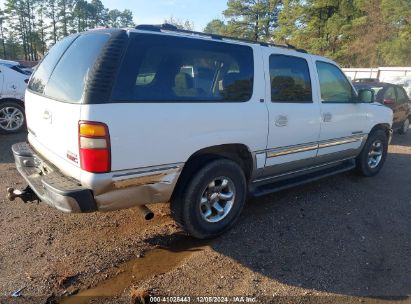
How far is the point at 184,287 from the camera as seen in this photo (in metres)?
2.93

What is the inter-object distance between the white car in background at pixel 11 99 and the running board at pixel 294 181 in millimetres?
6588

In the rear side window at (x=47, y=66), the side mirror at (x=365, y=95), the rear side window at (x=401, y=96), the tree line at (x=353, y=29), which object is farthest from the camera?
the tree line at (x=353, y=29)

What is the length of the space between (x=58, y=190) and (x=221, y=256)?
1622 millimetres

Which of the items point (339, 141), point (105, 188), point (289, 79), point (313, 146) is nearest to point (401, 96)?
point (339, 141)

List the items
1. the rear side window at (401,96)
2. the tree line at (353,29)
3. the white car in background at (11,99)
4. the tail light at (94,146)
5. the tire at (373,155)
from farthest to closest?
the tree line at (353,29), the rear side window at (401,96), the white car in background at (11,99), the tire at (373,155), the tail light at (94,146)

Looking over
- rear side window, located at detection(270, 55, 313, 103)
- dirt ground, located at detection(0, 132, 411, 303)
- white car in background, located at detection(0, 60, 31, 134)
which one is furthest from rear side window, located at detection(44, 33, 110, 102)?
white car in background, located at detection(0, 60, 31, 134)

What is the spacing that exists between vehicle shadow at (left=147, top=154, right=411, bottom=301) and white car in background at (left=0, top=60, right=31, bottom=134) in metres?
6.28

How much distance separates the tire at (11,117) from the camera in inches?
321

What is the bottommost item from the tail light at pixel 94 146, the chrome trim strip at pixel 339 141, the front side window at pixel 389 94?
the chrome trim strip at pixel 339 141

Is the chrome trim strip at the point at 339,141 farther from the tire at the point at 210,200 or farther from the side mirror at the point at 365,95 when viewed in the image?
the tire at the point at 210,200

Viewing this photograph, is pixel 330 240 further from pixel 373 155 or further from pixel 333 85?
pixel 373 155

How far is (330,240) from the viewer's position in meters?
3.77

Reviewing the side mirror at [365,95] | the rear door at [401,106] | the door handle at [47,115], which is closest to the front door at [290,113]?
the side mirror at [365,95]

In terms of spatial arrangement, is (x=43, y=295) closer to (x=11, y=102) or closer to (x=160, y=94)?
(x=160, y=94)
